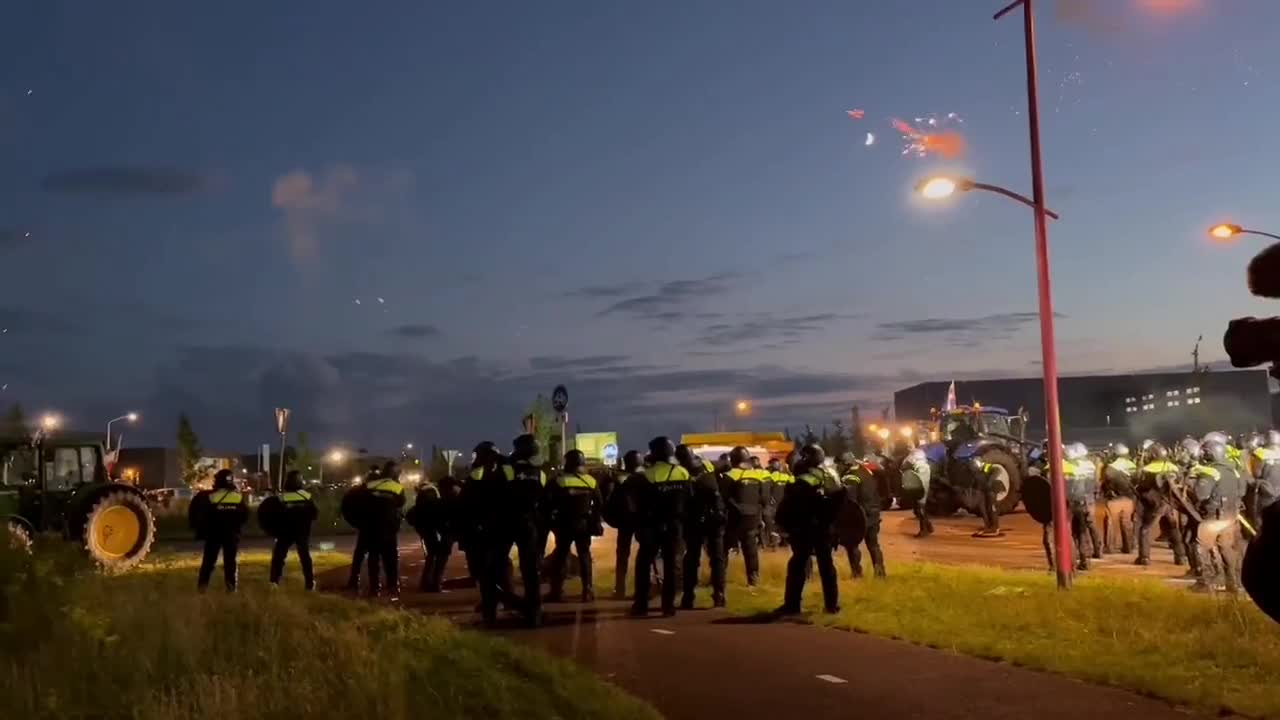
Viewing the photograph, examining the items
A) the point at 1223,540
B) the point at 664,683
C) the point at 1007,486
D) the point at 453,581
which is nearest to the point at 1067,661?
the point at 664,683

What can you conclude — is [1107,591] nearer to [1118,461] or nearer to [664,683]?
[664,683]

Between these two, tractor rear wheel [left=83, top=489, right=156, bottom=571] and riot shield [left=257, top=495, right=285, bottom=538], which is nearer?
riot shield [left=257, top=495, right=285, bottom=538]

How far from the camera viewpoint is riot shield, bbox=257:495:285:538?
17.0 metres

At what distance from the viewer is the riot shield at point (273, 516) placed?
17.0 metres

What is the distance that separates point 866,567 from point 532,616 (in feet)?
23.7

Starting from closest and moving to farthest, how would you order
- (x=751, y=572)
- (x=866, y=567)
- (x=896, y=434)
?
(x=751, y=572) < (x=866, y=567) < (x=896, y=434)

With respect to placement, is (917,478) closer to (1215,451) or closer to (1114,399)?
(1215,451)

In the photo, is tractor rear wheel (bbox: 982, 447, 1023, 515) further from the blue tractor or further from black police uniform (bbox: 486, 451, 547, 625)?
black police uniform (bbox: 486, 451, 547, 625)

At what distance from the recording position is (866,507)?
1783cm

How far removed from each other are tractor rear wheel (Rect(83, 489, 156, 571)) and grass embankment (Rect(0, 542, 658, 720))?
32.5 ft

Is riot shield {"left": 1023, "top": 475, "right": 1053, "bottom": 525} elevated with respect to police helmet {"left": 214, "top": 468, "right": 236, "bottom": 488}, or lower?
lower

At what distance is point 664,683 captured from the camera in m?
9.97

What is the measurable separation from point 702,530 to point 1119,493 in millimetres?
9824

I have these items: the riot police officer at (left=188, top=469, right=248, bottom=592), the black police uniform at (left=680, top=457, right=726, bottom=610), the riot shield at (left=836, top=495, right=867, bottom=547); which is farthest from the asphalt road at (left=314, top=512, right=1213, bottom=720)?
the riot police officer at (left=188, top=469, right=248, bottom=592)
